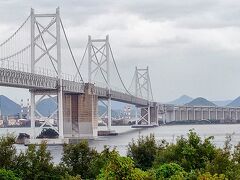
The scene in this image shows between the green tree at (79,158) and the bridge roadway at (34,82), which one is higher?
the bridge roadway at (34,82)

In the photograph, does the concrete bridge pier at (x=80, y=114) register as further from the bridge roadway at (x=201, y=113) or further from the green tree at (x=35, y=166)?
the bridge roadway at (x=201, y=113)

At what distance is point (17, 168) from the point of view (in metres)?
21.8

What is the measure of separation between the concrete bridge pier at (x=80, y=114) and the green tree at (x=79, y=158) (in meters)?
40.7

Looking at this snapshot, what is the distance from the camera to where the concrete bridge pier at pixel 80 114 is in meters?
65.1

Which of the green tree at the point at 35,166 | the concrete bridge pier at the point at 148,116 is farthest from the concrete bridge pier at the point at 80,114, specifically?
the green tree at the point at 35,166

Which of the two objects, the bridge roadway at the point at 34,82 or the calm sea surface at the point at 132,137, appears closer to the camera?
the calm sea surface at the point at 132,137

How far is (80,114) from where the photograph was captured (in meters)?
65.9

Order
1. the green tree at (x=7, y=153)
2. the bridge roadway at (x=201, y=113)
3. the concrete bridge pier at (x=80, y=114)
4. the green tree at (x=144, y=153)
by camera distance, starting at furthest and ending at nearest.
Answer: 1. the bridge roadway at (x=201, y=113)
2. the concrete bridge pier at (x=80, y=114)
3. the green tree at (x=144, y=153)
4. the green tree at (x=7, y=153)

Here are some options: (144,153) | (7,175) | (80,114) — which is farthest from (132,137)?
(7,175)

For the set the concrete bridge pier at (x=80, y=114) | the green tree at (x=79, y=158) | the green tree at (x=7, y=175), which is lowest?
the green tree at (x=7, y=175)

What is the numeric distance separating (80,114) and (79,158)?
42.2 meters

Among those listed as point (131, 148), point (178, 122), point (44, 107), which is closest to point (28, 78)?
point (131, 148)

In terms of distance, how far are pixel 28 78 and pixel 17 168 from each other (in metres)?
29.4

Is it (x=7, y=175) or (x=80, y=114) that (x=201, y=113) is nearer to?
(x=80, y=114)
